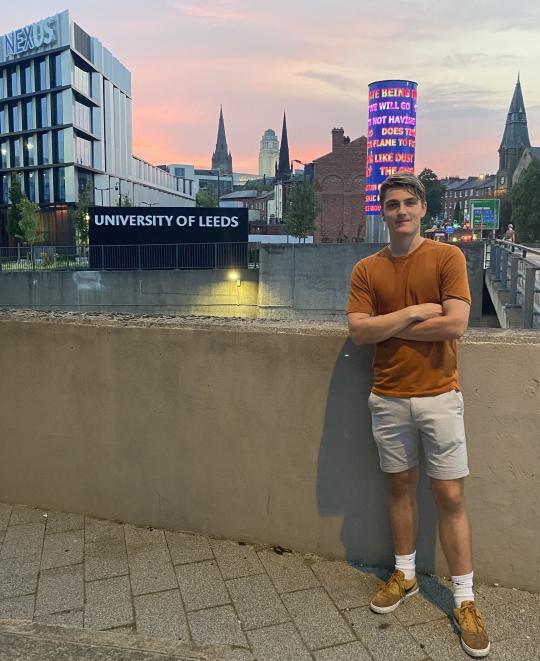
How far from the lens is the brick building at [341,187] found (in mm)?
57312

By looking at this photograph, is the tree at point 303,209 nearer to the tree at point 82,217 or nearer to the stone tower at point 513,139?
the tree at point 82,217

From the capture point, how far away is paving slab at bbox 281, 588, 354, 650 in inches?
93.4

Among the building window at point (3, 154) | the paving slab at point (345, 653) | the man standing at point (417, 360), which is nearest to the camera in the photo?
the paving slab at point (345, 653)

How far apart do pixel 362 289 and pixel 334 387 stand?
564mm

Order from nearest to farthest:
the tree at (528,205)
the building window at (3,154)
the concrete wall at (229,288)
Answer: the concrete wall at (229,288), the building window at (3,154), the tree at (528,205)

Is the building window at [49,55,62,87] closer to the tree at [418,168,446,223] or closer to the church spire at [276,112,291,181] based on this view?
the tree at [418,168,446,223]

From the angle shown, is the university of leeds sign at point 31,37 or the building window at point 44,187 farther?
the building window at point 44,187

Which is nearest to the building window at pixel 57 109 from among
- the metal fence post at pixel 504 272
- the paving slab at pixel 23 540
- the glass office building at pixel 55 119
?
the glass office building at pixel 55 119

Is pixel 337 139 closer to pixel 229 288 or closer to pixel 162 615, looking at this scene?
pixel 229 288

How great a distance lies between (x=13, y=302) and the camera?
27.5 m

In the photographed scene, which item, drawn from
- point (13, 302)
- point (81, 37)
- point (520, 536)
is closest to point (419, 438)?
point (520, 536)

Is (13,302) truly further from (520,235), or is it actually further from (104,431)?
(520,235)

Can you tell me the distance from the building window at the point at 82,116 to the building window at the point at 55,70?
7.00ft

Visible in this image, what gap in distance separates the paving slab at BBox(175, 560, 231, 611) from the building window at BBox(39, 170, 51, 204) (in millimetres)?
54872
